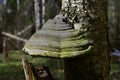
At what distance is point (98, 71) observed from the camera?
3.04 meters

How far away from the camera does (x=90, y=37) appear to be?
2939mm

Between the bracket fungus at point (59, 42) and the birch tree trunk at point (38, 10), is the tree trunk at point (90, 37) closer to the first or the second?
the bracket fungus at point (59, 42)

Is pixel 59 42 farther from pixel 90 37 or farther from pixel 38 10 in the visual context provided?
pixel 38 10

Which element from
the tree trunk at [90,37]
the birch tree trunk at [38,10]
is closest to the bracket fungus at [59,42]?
the tree trunk at [90,37]

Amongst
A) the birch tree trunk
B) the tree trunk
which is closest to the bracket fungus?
the tree trunk

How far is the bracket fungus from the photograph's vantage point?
2746mm

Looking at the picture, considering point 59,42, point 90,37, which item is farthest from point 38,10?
point 59,42

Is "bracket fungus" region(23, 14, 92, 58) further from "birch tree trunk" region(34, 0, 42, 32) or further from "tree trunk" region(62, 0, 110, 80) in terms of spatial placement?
"birch tree trunk" region(34, 0, 42, 32)

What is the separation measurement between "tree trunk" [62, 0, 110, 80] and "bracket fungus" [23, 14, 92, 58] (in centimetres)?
10

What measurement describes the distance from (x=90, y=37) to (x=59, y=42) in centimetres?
29

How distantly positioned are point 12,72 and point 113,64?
3.67m

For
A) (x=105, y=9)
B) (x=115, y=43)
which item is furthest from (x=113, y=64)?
(x=105, y=9)

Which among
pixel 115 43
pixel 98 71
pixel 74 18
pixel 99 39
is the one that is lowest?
pixel 115 43

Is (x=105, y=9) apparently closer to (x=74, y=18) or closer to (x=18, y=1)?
(x=74, y=18)
